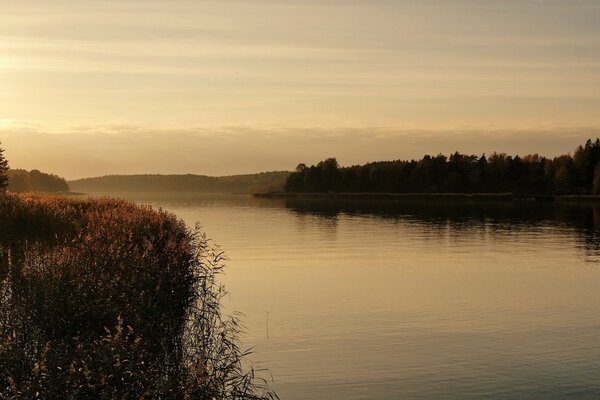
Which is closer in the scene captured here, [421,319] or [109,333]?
[109,333]

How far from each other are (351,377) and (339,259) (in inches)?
1108

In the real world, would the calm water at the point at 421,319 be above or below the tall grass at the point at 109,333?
below

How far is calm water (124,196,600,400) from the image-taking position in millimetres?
18031

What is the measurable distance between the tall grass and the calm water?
2.40 metres

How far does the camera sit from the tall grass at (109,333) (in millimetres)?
10742

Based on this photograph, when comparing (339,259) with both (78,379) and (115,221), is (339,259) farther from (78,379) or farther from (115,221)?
(78,379)

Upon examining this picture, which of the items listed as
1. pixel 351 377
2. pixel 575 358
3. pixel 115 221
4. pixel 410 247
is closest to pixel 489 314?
pixel 575 358

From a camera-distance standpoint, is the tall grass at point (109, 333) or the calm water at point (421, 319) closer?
the tall grass at point (109, 333)

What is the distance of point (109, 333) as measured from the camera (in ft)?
39.5

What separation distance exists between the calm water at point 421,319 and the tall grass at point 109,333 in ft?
7.86

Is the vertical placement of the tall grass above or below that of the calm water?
above

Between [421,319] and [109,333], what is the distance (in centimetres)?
1620

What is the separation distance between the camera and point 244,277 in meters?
37.1

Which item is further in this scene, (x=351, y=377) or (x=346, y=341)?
(x=346, y=341)
